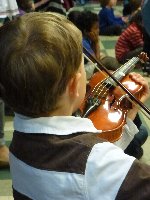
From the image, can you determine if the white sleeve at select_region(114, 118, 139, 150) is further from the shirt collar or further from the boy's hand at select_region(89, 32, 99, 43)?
the boy's hand at select_region(89, 32, 99, 43)

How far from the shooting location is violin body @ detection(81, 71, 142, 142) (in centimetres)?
139

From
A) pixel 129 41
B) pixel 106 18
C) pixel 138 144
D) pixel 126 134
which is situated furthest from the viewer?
pixel 106 18

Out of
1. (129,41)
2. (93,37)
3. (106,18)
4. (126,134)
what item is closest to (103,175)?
(126,134)

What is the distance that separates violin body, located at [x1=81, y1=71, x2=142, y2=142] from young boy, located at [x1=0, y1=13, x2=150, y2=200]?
22.0 inches

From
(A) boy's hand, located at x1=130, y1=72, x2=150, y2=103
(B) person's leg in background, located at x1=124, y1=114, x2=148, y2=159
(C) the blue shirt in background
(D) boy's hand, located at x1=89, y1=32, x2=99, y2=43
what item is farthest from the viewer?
(C) the blue shirt in background

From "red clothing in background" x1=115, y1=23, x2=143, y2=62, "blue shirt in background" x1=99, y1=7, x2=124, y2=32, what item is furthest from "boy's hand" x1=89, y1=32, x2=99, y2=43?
"blue shirt in background" x1=99, y1=7, x2=124, y2=32

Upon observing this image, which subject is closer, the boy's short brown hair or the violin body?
the boy's short brown hair

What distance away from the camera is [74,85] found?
0.74m

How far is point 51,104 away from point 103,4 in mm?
4839

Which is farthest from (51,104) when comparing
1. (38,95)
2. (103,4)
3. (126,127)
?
(103,4)

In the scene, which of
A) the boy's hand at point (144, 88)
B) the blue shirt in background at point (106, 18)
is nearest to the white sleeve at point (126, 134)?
the boy's hand at point (144, 88)

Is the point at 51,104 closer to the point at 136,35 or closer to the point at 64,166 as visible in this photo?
the point at 64,166

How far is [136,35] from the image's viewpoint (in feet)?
12.2

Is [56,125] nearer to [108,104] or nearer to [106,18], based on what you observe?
[108,104]
